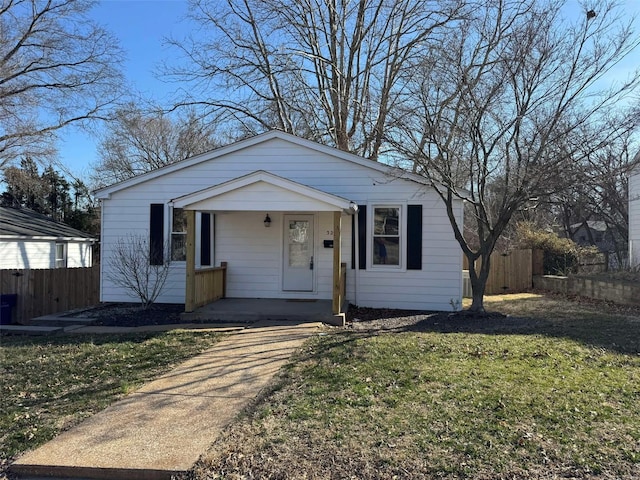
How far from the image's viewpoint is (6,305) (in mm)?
12445

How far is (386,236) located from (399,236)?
302 millimetres

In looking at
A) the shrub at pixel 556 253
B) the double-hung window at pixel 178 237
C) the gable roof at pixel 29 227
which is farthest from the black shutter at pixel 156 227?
the shrub at pixel 556 253

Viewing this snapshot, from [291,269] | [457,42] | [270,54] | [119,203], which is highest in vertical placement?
[270,54]

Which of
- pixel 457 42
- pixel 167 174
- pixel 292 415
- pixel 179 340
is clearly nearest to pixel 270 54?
pixel 167 174

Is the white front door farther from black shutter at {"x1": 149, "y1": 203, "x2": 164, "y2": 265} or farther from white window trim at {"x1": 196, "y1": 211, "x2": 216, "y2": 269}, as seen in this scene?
black shutter at {"x1": 149, "y1": 203, "x2": 164, "y2": 265}

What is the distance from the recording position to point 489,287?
16.8 m

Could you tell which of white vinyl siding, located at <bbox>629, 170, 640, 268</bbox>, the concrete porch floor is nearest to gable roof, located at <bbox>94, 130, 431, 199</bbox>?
the concrete porch floor

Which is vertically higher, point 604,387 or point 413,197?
point 413,197

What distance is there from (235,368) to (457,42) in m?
7.67

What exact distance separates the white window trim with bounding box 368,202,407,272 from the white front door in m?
1.39

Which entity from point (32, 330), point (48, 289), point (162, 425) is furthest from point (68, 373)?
point (48, 289)

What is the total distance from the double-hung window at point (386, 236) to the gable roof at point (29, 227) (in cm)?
1472

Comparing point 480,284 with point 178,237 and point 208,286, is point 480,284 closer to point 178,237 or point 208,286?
point 208,286

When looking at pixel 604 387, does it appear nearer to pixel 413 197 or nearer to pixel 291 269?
pixel 413 197
